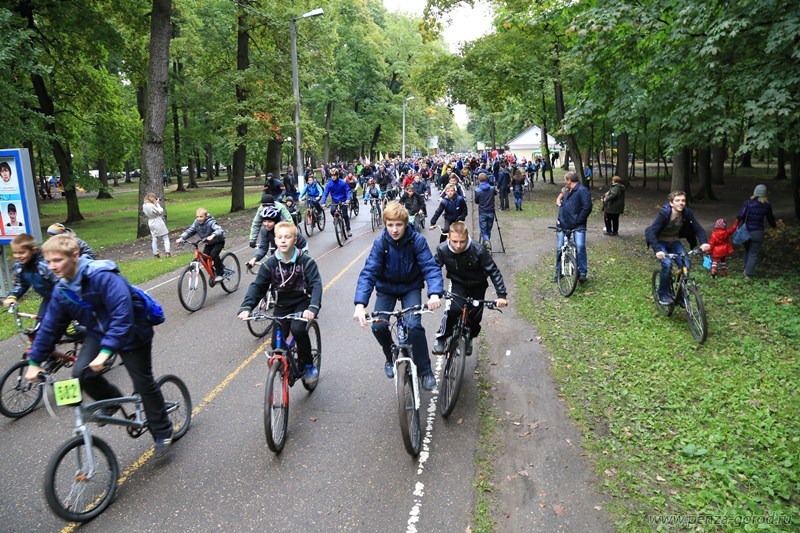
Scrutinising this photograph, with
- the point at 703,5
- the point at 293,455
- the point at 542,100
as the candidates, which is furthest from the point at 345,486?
A: the point at 542,100

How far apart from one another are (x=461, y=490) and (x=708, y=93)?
962cm

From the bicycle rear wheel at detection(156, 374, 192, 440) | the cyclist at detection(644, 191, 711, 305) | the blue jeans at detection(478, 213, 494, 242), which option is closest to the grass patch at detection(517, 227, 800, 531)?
the cyclist at detection(644, 191, 711, 305)

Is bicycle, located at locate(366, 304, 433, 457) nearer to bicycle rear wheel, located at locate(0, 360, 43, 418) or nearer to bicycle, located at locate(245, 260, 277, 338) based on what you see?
bicycle, located at locate(245, 260, 277, 338)

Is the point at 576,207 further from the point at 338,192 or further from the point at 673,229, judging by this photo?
the point at 338,192

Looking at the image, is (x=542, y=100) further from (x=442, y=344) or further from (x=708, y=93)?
(x=442, y=344)

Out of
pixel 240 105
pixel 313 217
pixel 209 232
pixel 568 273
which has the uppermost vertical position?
pixel 240 105

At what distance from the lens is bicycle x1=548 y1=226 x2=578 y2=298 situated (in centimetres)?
954

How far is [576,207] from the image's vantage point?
977 centimetres

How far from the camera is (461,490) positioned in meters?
4.18

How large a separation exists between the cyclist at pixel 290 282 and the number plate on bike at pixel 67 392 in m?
1.56

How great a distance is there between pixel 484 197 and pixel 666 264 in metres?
5.36

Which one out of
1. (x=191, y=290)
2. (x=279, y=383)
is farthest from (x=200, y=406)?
(x=191, y=290)

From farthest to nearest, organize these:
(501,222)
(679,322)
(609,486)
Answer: (501,222)
(679,322)
(609,486)

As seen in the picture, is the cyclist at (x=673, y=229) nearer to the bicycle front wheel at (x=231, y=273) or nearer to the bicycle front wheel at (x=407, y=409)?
the bicycle front wheel at (x=407, y=409)
